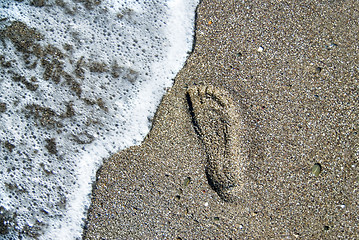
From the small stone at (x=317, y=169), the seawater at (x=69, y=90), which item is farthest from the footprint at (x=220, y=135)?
the small stone at (x=317, y=169)

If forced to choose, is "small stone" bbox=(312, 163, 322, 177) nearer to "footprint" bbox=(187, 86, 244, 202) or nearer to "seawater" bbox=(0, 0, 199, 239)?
"footprint" bbox=(187, 86, 244, 202)

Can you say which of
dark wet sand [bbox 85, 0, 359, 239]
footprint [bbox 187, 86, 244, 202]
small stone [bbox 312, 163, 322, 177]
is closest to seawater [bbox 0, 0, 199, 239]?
dark wet sand [bbox 85, 0, 359, 239]

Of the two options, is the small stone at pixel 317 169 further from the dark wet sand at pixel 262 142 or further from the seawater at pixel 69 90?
the seawater at pixel 69 90

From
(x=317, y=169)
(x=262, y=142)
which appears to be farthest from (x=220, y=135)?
(x=317, y=169)

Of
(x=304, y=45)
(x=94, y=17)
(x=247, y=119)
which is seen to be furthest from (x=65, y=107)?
(x=304, y=45)

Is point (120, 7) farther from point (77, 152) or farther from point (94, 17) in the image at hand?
point (77, 152)

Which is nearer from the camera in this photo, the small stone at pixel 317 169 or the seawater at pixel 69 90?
the small stone at pixel 317 169

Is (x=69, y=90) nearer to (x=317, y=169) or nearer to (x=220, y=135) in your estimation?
(x=220, y=135)
